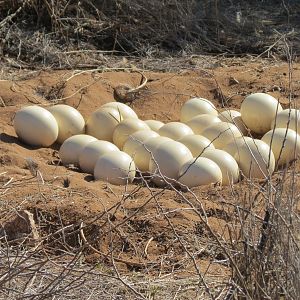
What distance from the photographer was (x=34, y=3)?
29.4ft

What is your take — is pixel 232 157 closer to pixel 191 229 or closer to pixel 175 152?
pixel 175 152

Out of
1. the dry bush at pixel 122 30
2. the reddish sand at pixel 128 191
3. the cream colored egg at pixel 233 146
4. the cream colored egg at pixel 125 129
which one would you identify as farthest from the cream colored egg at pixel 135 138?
the dry bush at pixel 122 30

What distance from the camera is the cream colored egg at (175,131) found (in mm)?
5754

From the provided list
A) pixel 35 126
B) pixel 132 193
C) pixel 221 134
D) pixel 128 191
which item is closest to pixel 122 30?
pixel 35 126

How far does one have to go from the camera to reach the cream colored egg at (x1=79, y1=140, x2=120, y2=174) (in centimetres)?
557

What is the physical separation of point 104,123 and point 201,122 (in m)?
0.62

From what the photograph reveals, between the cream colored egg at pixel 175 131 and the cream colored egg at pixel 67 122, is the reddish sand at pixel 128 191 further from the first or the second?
the cream colored egg at pixel 175 131

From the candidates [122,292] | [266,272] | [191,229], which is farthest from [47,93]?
[266,272]

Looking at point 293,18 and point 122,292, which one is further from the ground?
point 122,292

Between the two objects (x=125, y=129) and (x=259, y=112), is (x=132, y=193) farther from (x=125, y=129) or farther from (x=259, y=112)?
(x=259, y=112)

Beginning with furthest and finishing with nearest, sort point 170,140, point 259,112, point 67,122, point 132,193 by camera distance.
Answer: point 259,112, point 67,122, point 170,140, point 132,193

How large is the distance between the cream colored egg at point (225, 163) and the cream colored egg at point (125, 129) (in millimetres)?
599

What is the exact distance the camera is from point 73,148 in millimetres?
5715

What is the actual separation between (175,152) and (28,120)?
1090 millimetres
